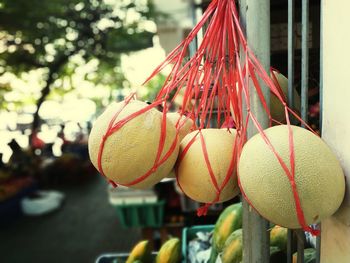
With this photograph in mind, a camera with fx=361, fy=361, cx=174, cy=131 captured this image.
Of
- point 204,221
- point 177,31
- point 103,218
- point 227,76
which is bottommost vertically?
point 103,218

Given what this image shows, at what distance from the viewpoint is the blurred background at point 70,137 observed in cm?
382

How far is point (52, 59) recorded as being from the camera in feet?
23.2

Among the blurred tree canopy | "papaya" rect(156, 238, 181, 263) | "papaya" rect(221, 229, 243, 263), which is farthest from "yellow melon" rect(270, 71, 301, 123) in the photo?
the blurred tree canopy

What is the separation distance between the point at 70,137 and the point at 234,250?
→ 894cm

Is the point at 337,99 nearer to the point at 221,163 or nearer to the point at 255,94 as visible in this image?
the point at 255,94

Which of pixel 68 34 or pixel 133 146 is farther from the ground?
→ pixel 68 34

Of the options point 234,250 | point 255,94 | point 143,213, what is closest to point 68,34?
point 143,213

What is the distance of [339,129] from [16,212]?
237 inches

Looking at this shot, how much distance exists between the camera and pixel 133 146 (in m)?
0.86

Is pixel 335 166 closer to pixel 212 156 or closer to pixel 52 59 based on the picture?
pixel 212 156

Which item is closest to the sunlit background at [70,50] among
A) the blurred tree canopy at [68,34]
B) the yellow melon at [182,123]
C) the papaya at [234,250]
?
the blurred tree canopy at [68,34]

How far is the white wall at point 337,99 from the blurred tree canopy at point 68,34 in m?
5.24

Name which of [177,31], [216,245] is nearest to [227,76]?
[216,245]

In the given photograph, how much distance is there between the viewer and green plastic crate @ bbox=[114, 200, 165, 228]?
140 inches
